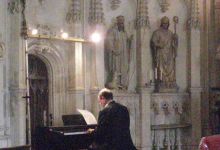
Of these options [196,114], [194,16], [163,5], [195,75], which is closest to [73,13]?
[163,5]

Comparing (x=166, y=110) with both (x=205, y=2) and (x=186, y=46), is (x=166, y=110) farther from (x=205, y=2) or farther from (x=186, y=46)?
(x=205, y=2)

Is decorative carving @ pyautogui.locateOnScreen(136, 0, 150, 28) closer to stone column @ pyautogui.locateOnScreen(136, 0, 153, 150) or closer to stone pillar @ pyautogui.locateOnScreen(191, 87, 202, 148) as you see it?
stone column @ pyautogui.locateOnScreen(136, 0, 153, 150)

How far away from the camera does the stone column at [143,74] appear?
460 inches

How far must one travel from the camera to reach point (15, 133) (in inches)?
383

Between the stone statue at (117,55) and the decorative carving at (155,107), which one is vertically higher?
the stone statue at (117,55)


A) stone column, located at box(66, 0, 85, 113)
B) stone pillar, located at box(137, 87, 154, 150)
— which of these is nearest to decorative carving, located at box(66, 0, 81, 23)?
stone column, located at box(66, 0, 85, 113)

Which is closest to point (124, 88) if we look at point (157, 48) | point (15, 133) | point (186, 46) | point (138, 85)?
point (138, 85)

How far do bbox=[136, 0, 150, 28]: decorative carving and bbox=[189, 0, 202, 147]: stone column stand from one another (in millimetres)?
1294

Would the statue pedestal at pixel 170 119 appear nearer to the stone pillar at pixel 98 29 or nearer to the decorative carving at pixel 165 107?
the decorative carving at pixel 165 107

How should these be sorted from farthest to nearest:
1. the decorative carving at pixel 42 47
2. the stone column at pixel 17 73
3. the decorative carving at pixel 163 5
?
the decorative carving at pixel 163 5 → the decorative carving at pixel 42 47 → the stone column at pixel 17 73

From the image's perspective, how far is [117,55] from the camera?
37.8 ft

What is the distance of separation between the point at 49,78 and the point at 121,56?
69.9 inches

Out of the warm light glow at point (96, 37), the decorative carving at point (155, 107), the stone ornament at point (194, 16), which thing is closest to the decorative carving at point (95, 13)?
the warm light glow at point (96, 37)

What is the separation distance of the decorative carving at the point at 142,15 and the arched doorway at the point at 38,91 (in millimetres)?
2482
